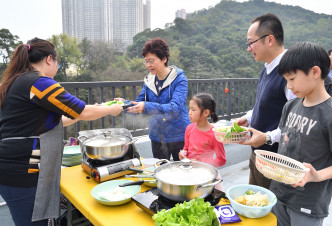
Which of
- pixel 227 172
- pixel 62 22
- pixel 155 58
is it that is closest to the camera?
pixel 155 58

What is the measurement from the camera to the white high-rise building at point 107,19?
60.1 feet

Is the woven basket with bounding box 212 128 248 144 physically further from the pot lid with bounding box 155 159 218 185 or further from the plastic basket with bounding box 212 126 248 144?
the pot lid with bounding box 155 159 218 185

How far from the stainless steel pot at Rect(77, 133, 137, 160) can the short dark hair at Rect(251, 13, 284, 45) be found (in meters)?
1.40

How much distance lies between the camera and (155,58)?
8.72 feet

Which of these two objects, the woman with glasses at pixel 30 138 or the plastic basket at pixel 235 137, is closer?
the woman with glasses at pixel 30 138

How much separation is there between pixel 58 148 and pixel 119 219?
743mm

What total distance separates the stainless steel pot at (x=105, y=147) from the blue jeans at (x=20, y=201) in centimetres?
45

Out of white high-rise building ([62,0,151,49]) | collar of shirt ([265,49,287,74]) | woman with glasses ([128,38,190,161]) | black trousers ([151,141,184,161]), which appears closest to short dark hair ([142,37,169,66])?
woman with glasses ([128,38,190,161])

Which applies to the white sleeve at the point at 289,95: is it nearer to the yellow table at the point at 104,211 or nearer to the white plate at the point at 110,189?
the yellow table at the point at 104,211

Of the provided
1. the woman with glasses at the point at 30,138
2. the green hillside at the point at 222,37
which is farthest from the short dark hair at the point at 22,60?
the green hillside at the point at 222,37

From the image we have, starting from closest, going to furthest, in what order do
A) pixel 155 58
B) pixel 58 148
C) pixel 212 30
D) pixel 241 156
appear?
pixel 58 148 < pixel 155 58 < pixel 241 156 < pixel 212 30

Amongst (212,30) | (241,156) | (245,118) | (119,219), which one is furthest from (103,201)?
(212,30)

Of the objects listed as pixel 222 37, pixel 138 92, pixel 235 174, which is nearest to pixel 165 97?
pixel 235 174

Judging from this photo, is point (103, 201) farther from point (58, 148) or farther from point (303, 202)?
point (303, 202)
